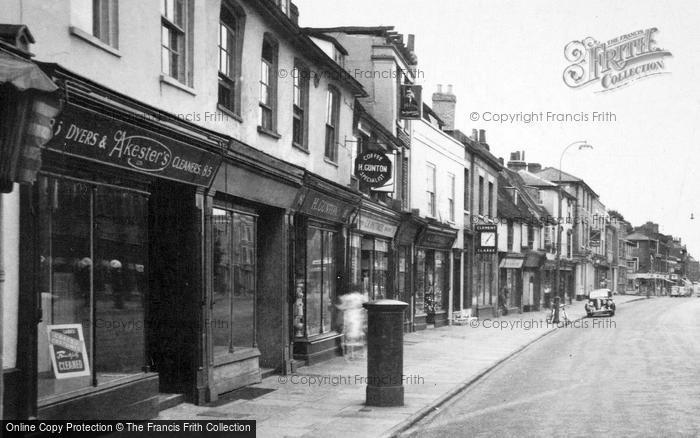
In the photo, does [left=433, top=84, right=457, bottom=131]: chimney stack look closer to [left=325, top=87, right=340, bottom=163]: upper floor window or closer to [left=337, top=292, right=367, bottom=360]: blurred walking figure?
[left=337, top=292, right=367, bottom=360]: blurred walking figure

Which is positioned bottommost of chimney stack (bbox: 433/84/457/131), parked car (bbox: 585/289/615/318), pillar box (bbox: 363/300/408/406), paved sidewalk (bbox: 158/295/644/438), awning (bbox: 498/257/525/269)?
parked car (bbox: 585/289/615/318)

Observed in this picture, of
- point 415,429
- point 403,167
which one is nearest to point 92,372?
point 415,429

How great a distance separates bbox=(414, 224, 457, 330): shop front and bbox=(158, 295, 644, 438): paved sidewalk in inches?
236

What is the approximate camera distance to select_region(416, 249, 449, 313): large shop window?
1142 inches

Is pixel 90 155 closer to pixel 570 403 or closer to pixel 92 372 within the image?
pixel 92 372

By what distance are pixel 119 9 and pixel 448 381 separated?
9026mm

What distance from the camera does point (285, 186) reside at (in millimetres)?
14867

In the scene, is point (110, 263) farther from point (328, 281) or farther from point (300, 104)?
point (328, 281)

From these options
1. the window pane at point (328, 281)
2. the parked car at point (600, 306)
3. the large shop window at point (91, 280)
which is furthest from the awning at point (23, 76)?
the parked car at point (600, 306)

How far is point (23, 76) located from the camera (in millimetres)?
5641

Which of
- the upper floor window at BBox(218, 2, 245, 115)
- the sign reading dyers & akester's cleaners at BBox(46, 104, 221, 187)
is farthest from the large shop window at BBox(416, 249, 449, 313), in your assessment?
the sign reading dyers & akester's cleaners at BBox(46, 104, 221, 187)

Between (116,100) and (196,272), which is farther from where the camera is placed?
(196,272)

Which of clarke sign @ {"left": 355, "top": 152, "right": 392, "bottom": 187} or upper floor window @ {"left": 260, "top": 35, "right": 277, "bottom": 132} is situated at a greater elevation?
upper floor window @ {"left": 260, "top": 35, "right": 277, "bottom": 132}

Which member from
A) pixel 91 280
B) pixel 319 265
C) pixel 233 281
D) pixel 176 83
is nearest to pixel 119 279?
pixel 91 280
